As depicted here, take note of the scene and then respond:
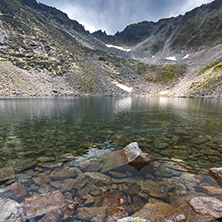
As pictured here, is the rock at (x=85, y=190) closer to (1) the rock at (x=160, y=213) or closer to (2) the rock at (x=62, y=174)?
(2) the rock at (x=62, y=174)

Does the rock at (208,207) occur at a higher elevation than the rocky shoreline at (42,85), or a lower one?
lower

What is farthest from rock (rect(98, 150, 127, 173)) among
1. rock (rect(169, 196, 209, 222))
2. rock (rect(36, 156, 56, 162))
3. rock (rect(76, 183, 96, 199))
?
rock (rect(169, 196, 209, 222))

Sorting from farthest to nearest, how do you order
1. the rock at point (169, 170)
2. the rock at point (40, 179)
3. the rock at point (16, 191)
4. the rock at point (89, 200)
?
the rock at point (169, 170) < the rock at point (40, 179) < the rock at point (16, 191) < the rock at point (89, 200)

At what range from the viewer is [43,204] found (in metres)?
4.32

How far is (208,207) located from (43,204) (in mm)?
5376

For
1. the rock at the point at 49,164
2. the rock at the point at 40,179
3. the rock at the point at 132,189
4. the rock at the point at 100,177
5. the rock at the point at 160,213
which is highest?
the rock at the point at 160,213

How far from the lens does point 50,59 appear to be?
351 ft

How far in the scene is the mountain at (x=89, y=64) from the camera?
8369 cm

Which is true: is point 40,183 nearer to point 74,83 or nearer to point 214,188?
point 214,188

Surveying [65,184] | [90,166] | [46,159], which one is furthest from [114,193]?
[46,159]

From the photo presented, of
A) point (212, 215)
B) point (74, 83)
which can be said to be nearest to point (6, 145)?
point (212, 215)

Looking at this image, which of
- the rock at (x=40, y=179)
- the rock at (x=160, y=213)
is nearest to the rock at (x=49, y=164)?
the rock at (x=40, y=179)

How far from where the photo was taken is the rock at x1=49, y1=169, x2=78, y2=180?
5.83m

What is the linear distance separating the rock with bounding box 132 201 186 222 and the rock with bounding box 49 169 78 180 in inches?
128
